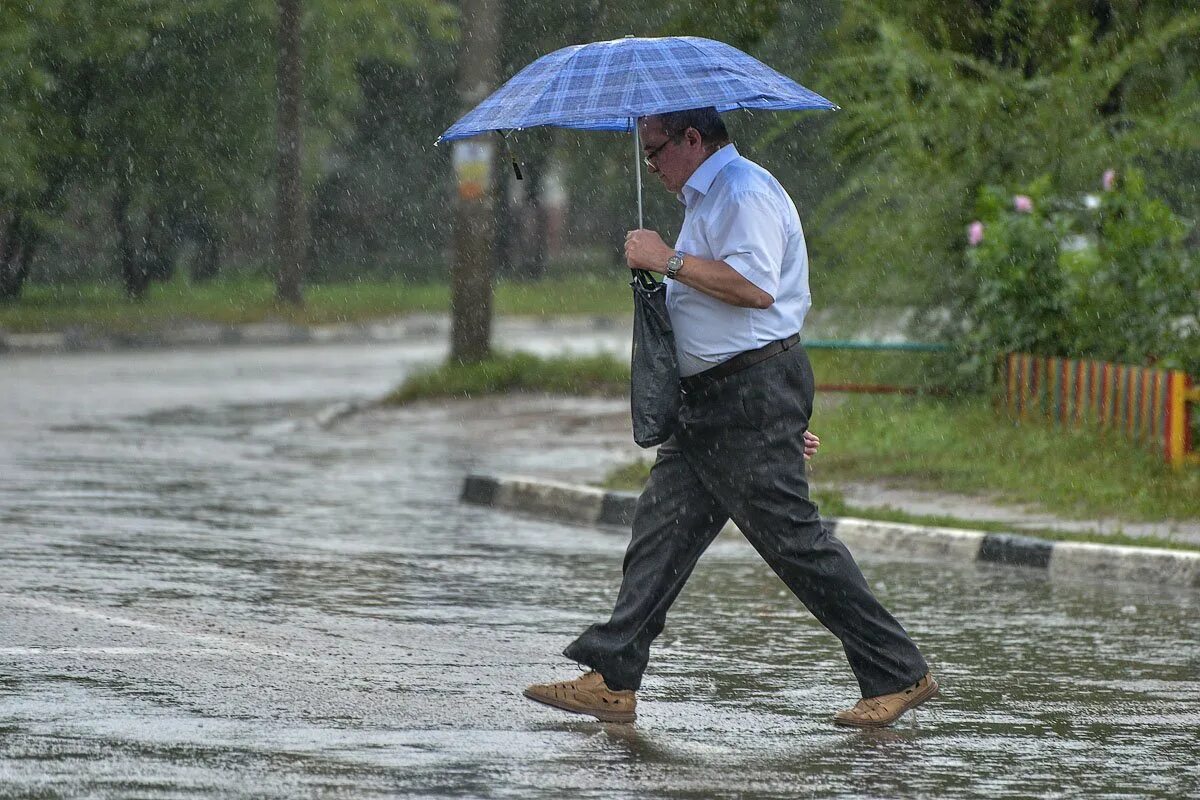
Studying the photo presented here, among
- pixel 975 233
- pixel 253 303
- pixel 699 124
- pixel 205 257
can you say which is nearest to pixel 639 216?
pixel 699 124

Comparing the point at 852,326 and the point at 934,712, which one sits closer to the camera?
the point at 934,712

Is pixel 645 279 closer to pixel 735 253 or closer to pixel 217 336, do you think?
pixel 735 253

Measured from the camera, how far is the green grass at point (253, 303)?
33.8 m

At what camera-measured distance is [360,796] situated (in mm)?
5121

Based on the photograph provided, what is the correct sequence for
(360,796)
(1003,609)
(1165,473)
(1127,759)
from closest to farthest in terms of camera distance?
(360,796)
(1127,759)
(1003,609)
(1165,473)

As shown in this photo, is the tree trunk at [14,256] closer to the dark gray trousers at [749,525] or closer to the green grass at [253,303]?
the green grass at [253,303]

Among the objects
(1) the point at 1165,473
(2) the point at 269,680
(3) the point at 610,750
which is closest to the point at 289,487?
(1) the point at 1165,473

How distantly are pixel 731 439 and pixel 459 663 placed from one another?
58.0 inches

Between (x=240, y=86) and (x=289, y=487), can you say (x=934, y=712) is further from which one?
(x=240, y=86)

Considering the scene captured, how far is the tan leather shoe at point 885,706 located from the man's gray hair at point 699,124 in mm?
1618

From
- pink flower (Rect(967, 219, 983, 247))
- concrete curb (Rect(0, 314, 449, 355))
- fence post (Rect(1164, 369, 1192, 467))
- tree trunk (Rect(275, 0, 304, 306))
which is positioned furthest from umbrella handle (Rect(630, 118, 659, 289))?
tree trunk (Rect(275, 0, 304, 306))

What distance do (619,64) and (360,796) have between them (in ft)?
7.57

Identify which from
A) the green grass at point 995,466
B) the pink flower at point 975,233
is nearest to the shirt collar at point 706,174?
the green grass at point 995,466

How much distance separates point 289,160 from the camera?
37.1 metres
